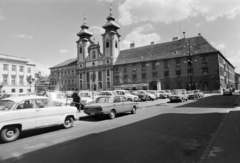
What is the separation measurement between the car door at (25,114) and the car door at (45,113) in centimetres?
21

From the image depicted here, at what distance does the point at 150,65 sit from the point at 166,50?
23.2 feet

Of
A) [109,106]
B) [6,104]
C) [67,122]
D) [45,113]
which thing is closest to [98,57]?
[109,106]

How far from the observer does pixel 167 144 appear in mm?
5297

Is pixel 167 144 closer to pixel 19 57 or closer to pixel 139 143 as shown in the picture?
pixel 139 143

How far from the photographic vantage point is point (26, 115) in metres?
6.66

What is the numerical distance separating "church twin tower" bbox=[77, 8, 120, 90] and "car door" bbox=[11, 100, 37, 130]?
2029 inches

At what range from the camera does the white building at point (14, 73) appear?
51562mm

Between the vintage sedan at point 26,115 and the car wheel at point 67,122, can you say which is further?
the car wheel at point 67,122

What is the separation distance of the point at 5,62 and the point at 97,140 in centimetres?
5838

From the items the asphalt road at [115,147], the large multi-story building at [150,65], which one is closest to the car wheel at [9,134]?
the asphalt road at [115,147]

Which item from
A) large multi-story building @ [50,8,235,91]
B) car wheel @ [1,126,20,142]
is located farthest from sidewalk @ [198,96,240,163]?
large multi-story building @ [50,8,235,91]

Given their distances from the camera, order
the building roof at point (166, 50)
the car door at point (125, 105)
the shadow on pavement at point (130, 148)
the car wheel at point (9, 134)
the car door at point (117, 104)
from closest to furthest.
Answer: the shadow on pavement at point (130, 148) → the car wheel at point (9, 134) → the car door at point (117, 104) → the car door at point (125, 105) → the building roof at point (166, 50)

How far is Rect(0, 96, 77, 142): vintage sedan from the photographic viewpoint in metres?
6.13

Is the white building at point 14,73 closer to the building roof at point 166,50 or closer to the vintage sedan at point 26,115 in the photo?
the building roof at point 166,50
